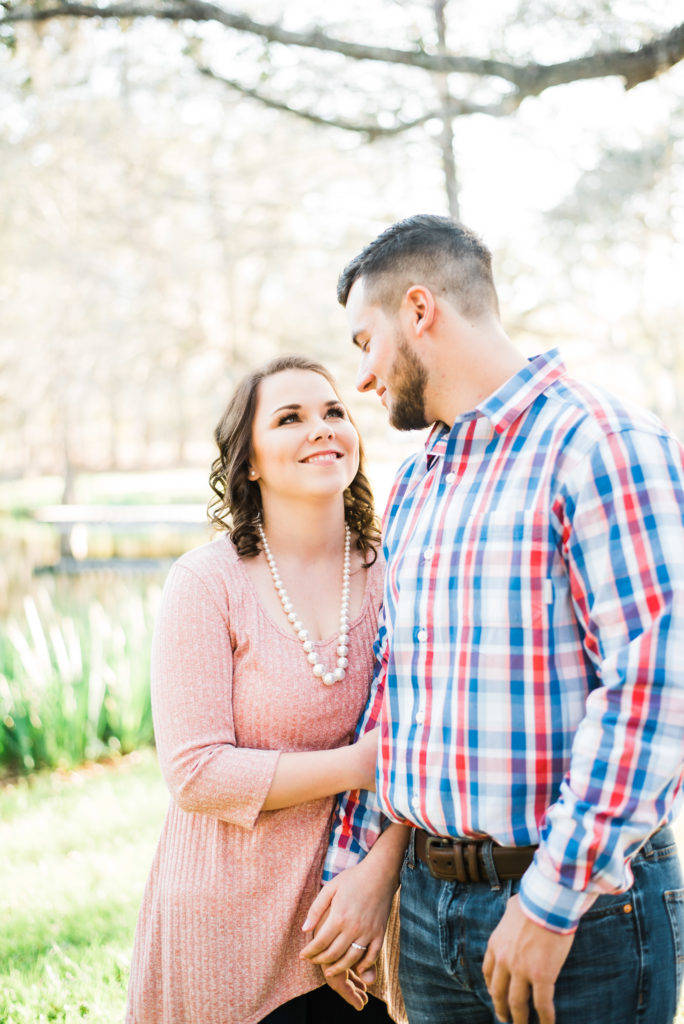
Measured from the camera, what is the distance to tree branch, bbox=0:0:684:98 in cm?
422

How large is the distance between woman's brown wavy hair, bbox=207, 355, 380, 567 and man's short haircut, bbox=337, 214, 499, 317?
2.04ft

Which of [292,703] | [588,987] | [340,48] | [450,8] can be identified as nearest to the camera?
[588,987]

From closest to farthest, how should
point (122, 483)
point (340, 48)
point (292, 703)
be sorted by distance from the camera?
point (292, 703)
point (340, 48)
point (122, 483)

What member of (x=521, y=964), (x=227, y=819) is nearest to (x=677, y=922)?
(x=521, y=964)

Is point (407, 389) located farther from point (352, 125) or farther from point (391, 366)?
point (352, 125)

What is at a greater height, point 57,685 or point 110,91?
point 110,91

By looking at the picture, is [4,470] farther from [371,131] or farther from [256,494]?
[256,494]

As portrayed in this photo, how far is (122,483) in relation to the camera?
101 feet

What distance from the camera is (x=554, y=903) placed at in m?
1.47

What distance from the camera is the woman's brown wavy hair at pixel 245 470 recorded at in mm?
2512

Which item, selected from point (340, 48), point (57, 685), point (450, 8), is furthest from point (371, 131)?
point (57, 685)

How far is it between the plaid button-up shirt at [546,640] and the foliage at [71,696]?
13.4 feet

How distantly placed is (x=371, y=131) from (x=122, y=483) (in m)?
26.9

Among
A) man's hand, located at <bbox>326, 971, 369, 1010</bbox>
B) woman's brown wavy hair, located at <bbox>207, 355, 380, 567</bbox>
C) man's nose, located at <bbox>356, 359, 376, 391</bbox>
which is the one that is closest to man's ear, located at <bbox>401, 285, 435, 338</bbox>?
man's nose, located at <bbox>356, 359, 376, 391</bbox>
